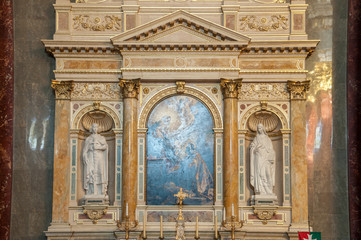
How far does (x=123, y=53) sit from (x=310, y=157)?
6.66 meters

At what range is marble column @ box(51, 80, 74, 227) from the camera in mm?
19516

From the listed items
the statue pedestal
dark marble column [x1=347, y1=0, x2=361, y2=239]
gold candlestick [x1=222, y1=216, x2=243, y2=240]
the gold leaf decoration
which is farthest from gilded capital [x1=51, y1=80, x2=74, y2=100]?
dark marble column [x1=347, y1=0, x2=361, y2=239]

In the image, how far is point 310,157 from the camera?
20031 millimetres

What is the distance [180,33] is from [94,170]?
5.02 meters

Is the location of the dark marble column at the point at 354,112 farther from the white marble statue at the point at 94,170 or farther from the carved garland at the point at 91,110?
the white marble statue at the point at 94,170

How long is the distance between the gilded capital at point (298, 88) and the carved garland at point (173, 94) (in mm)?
2342

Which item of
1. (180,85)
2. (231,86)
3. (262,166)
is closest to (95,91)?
(180,85)

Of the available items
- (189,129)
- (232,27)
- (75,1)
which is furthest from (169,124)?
(75,1)

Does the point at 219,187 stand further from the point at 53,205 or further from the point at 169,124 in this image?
the point at 53,205

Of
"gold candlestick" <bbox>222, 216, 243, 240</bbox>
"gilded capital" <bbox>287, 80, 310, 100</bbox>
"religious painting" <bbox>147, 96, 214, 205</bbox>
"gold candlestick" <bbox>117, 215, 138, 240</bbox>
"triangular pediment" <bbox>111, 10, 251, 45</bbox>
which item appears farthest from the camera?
"religious painting" <bbox>147, 96, 214, 205</bbox>

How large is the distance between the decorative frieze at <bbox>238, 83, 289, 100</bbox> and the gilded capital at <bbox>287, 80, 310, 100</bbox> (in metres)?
0.23

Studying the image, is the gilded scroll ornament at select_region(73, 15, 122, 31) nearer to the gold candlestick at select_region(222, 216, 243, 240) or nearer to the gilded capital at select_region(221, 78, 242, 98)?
the gilded capital at select_region(221, 78, 242, 98)

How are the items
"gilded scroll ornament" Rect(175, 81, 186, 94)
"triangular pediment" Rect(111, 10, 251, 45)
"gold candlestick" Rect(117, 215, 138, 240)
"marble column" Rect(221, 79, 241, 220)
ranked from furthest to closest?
"gilded scroll ornament" Rect(175, 81, 186, 94) → "triangular pediment" Rect(111, 10, 251, 45) → "marble column" Rect(221, 79, 241, 220) → "gold candlestick" Rect(117, 215, 138, 240)

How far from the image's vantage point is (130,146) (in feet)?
64.3
